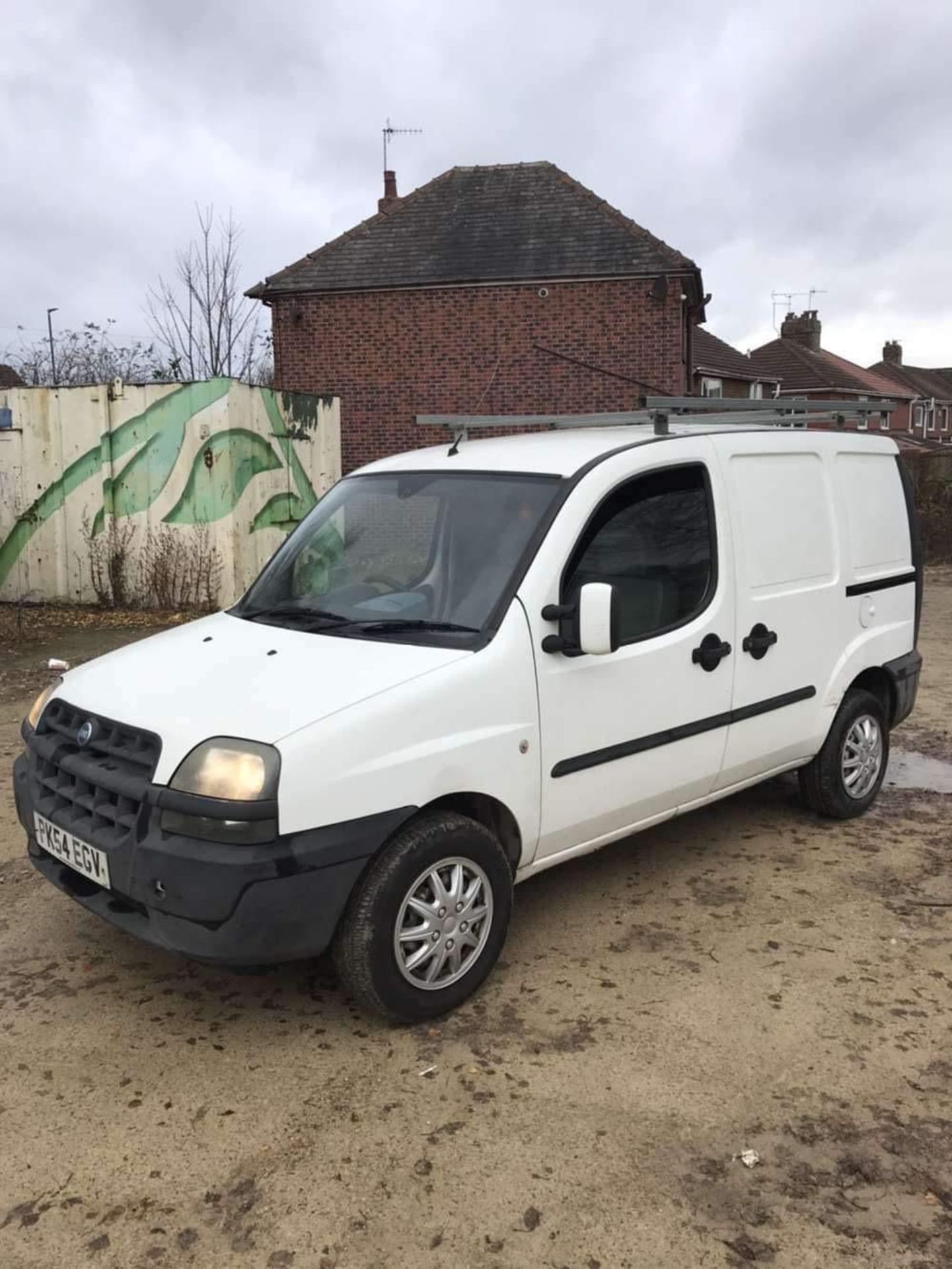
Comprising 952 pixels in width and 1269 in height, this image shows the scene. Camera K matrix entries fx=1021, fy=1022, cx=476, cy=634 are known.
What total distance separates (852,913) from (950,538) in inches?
727

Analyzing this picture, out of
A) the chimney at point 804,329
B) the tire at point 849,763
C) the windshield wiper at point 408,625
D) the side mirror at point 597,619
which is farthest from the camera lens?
the chimney at point 804,329

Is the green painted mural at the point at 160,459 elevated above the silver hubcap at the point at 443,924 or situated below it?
above

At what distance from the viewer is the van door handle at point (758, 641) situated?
4.25 m

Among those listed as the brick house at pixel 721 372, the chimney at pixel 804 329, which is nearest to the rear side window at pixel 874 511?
the brick house at pixel 721 372

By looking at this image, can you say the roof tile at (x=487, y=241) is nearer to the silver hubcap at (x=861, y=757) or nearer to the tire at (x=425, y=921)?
the silver hubcap at (x=861, y=757)

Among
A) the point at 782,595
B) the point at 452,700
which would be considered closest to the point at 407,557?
the point at 452,700

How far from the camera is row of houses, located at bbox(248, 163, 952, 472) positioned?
18.6 metres

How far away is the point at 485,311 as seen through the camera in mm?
19094

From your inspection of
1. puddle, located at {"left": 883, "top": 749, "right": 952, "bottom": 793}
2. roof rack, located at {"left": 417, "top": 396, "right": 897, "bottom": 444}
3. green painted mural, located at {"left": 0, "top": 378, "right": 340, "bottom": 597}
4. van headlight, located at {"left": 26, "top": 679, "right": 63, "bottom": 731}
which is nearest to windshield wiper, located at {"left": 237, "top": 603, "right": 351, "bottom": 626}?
van headlight, located at {"left": 26, "top": 679, "right": 63, "bottom": 731}

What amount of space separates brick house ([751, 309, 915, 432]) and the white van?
34.1 meters

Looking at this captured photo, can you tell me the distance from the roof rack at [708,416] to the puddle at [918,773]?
6.85ft

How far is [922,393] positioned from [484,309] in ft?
149

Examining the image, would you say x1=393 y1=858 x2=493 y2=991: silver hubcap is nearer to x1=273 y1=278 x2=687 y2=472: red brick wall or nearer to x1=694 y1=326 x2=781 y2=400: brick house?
x1=273 y1=278 x2=687 y2=472: red brick wall

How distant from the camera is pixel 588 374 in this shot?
18812 mm
